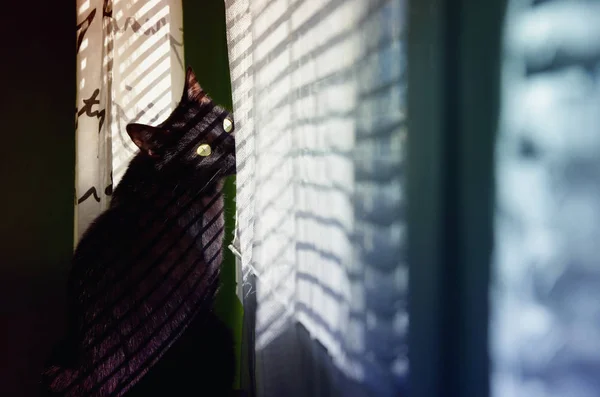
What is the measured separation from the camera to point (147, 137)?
3.81 ft

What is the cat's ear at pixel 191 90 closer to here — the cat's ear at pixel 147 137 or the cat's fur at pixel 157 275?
the cat's fur at pixel 157 275

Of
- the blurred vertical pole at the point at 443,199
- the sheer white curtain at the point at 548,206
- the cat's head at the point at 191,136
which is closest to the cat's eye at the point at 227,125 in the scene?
the cat's head at the point at 191,136

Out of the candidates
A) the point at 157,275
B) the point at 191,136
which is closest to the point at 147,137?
the point at 191,136

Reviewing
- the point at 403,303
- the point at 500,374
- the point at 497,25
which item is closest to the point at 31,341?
the point at 403,303

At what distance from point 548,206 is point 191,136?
3.18 ft

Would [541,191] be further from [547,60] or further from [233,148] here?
[233,148]

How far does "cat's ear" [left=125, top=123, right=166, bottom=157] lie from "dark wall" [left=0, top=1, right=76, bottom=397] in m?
0.28

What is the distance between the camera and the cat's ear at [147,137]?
1147 millimetres

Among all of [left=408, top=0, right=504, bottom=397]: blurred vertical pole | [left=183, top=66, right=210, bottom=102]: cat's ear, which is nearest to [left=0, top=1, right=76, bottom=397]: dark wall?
[left=183, top=66, right=210, bottom=102]: cat's ear

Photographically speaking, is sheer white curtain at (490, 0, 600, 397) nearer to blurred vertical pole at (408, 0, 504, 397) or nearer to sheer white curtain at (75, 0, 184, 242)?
blurred vertical pole at (408, 0, 504, 397)

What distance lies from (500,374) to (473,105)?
29 centimetres

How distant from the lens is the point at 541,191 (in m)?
0.39

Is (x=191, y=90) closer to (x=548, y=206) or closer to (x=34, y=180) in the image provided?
(x=34, y=180)

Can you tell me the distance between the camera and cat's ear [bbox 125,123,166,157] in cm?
115
